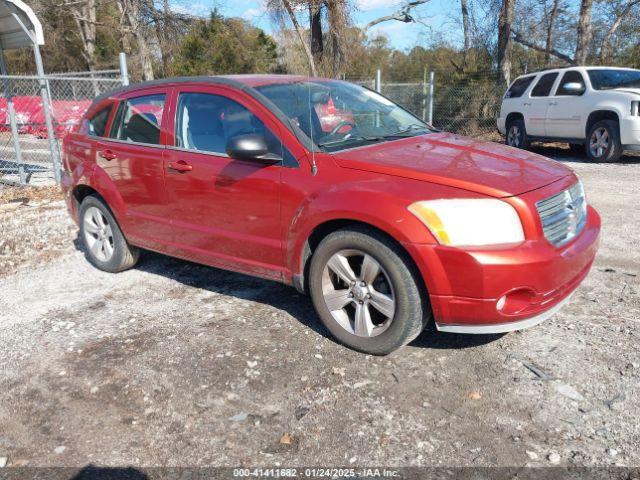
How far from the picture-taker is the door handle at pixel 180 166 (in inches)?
160

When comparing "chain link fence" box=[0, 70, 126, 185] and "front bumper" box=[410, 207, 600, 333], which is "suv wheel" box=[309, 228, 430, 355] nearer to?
"front bumper" box=[410, 207, 600, 333]

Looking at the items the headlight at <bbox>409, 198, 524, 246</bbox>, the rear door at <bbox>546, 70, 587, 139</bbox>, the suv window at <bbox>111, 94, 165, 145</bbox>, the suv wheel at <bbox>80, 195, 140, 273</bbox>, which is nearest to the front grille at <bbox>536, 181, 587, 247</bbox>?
the headlight at <bbox>409, 198, 524, 246</bbox>

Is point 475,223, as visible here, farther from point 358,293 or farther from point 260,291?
point 260,291

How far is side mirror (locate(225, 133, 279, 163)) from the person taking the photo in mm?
3463

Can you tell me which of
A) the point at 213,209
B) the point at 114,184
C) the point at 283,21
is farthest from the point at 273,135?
the point at 283,21

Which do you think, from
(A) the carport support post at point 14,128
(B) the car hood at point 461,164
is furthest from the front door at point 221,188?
(A) the carport support post at point 14,128

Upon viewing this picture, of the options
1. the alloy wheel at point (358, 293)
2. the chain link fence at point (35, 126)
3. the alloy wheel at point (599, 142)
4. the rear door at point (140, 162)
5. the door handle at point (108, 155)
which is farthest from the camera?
the alloy wheel at point (599, 142)

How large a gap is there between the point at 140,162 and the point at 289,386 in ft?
7.77

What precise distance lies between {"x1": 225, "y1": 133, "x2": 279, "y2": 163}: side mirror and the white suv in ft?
27.5

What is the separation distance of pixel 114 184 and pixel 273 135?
6.12 ft

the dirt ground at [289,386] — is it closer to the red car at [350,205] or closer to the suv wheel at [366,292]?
the suv wheel at [366,292]

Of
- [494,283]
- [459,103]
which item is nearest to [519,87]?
[459,103]

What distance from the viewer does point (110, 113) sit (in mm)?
4973

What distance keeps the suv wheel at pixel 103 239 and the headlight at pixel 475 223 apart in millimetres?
3184
